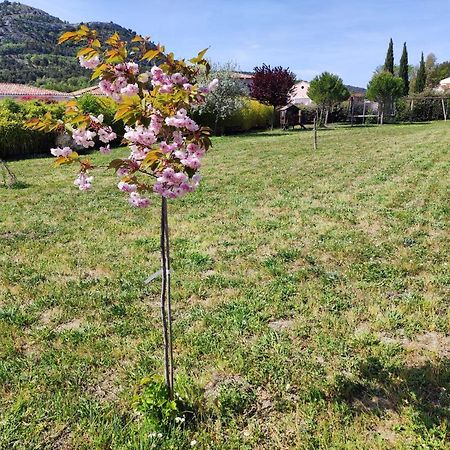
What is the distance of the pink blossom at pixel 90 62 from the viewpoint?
2002 mm

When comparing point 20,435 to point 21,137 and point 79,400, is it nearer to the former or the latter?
point 79,400

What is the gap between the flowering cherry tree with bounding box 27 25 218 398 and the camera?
1.98 metres

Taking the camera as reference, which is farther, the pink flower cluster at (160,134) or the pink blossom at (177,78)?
the pink blossom at (177,78)

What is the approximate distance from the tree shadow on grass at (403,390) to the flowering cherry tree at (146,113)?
1.82m

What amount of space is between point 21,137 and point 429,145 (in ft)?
51.9

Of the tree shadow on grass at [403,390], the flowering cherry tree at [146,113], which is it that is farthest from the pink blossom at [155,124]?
the tree shadow on grass at [403,390]

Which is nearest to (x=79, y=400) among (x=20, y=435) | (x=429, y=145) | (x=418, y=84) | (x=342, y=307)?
(x=20, y=435)

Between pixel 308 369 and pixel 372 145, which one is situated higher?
pixel 372 145

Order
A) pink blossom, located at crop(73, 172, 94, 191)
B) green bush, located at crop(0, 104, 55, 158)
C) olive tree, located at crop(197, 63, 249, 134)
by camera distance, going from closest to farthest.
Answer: pink blossom, located at crop(73, 172, 94, 191) < green bush, located at crop(0, 104, 55, 158) < olive tree, located at crop(197, 63, 249, 134)

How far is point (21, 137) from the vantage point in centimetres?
1653

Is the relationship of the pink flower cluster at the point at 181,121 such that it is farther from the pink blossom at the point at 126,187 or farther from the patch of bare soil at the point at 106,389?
the patch of bare soil at the point at 106,389

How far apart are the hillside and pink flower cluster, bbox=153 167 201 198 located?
7338cm

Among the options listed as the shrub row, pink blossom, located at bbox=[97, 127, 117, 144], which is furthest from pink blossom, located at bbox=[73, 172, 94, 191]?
the shrub row

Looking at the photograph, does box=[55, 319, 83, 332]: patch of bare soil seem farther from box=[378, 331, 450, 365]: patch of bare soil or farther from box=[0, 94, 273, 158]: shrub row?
box=[0, 94, 273, 158]: shrub row
